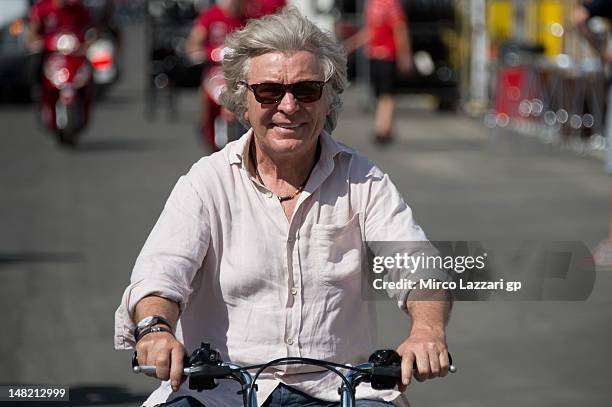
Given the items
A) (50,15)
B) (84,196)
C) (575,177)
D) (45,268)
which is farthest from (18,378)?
(50,15)

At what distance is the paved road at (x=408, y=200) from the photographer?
6.74m

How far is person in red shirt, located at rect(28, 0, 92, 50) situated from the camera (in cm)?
1759

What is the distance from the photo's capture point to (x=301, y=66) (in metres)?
3.71

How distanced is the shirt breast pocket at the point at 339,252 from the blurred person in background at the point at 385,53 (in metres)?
13.7

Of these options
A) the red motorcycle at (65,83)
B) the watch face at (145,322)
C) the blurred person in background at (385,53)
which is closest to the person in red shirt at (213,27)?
the red motorcycle at (65,83)

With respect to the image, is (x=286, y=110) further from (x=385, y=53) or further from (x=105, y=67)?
(x=105, y=67)

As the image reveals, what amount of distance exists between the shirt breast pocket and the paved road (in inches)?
23.4

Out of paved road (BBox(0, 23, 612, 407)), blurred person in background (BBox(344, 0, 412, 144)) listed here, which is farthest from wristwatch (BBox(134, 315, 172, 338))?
blurred person in background (BBox(344, 0, 412, 144))

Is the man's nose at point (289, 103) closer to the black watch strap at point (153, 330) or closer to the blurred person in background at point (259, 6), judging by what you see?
the black watch strap at point (153, 330)

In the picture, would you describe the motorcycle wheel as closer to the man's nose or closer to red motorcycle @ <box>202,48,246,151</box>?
red motorcycle @ <box>202,48,246,151</box>

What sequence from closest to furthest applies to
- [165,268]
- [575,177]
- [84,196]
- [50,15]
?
[165,268], [84,196], [575,177], [50,15]

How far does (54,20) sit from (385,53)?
388 centimetres

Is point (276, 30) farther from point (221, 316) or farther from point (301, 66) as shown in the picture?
point (221, 316)

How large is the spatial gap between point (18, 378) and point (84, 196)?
6.73m
